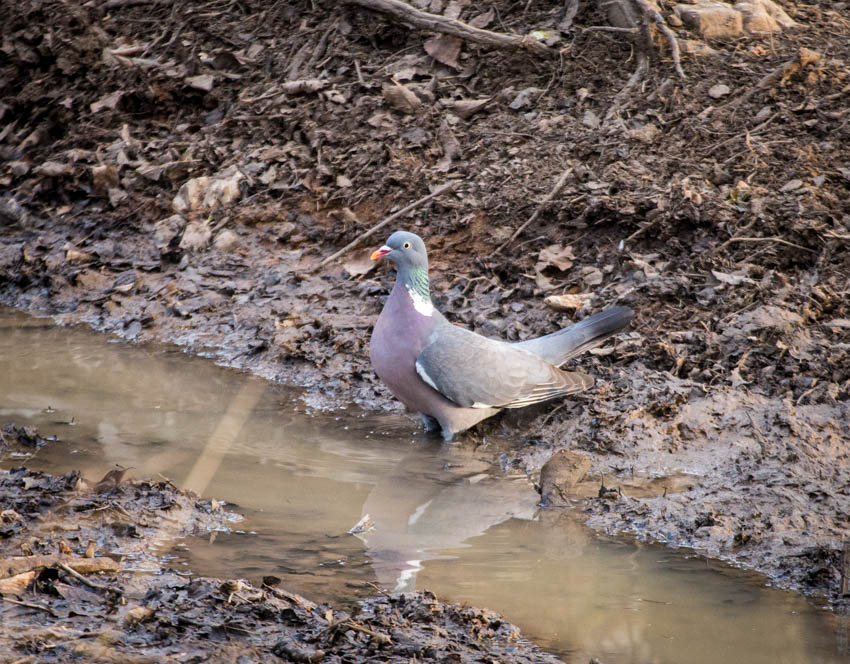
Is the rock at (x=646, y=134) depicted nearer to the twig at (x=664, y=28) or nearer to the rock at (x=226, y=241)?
the twig at (x=664, y=28)

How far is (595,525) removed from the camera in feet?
15.1

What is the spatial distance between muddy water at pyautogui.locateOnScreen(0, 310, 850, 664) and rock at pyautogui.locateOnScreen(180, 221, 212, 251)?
4.19ft

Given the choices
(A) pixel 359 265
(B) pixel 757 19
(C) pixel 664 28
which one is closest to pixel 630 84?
(C) pixel 664 28

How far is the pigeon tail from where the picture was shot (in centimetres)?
590

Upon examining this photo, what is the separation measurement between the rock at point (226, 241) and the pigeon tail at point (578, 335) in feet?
9.59

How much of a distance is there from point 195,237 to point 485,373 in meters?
3.36

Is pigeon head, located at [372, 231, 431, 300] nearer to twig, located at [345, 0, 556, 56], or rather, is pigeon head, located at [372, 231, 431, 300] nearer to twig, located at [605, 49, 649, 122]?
twig, located at [605, 49, 649, 122]

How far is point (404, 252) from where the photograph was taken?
5637 millimetres

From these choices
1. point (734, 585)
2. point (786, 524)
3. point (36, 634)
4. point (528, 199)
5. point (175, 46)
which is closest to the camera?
point (36, 634)

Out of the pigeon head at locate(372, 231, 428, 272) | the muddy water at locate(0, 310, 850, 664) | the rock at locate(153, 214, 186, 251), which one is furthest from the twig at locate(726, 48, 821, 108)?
the rock at locate(153, 214, 186, 251)

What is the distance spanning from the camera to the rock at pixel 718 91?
303 inches

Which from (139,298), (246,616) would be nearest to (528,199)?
(139,298)

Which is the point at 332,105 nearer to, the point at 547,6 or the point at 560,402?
the point at 547,6

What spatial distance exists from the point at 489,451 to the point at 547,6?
4826mm
